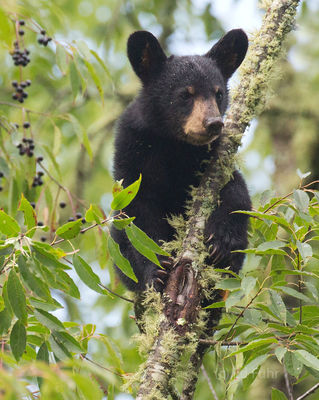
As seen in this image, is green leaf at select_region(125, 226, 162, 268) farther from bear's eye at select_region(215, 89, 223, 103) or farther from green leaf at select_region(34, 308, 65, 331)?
bear's eye at select_region(215, 89, 223, 103)

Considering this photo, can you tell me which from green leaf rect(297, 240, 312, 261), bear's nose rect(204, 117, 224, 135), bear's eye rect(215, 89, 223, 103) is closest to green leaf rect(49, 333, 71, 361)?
green leaf rect(297, 240, 312, 261)

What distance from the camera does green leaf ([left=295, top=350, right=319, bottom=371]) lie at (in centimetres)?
217

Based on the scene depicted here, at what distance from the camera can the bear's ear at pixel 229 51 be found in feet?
13.0

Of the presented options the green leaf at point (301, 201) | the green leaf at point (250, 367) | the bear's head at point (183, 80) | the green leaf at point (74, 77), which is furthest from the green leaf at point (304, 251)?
the green leaf at point (74, 77)

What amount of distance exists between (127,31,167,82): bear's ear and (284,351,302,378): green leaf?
96.3 inches

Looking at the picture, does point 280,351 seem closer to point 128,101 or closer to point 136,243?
point 136,243

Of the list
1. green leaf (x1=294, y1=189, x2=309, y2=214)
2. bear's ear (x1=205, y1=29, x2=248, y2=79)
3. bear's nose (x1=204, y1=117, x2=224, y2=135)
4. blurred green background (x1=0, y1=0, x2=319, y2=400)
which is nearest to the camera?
green leaf (x1=294, y1=189, x2=309, y2=214)

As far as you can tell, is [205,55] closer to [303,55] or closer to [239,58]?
[239,58]

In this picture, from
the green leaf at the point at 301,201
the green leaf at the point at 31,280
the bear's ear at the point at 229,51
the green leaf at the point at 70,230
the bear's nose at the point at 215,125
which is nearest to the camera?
the green leaf at the point at 31,280

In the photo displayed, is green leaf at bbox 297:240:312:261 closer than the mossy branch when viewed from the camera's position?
Yes

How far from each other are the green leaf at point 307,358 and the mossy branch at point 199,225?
1.59 feet

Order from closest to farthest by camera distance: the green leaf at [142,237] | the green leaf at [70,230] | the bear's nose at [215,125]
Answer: the green leaf at [70,230]
the green leaf at [142,237]
the bear's nose at [215,125]

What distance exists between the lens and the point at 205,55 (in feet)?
13.7

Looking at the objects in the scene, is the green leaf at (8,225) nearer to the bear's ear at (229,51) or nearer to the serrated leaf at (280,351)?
the serrated leaf at (280,351)
